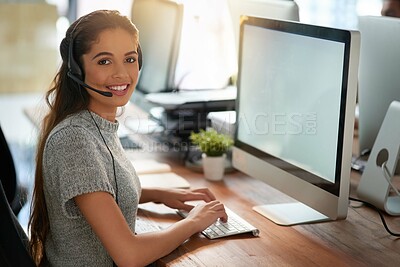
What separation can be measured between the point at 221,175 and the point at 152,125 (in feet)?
1.92

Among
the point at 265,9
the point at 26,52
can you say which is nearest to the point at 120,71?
the point at 265,9

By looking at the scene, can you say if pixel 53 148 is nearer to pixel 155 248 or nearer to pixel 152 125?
pixel 155 248

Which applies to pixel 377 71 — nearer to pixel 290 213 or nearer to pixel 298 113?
pixel 298 113

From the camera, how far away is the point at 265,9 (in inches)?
90.7

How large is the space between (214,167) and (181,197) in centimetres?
30

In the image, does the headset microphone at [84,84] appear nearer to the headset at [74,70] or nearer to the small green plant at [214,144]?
the headset at [74,70]

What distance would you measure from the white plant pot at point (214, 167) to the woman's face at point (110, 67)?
58cm

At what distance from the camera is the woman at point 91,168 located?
147cm

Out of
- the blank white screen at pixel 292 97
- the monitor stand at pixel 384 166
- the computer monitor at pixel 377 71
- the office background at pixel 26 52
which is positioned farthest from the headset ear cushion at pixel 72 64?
the office background at pixel 26 52

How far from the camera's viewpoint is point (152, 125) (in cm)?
269

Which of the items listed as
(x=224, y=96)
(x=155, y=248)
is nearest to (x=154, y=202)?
(x=155, y=248)

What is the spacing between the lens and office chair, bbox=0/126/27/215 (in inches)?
84.7

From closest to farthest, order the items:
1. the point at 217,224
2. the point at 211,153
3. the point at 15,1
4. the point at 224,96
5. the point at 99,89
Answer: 1. the point at 99,89
2. the point at 217,224
3. the point at 211,153
4. the point at 224,96
5. the point at 15,1

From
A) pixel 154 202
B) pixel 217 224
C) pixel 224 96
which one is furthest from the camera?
pixel 224 96
